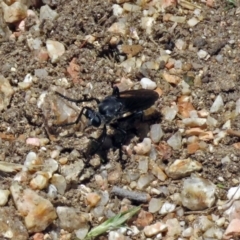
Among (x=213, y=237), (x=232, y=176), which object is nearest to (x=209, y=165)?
(x=232, y=176)

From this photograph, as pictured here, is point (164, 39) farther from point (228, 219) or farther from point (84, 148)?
point (228, 219)

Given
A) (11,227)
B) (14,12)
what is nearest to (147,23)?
(14,12)

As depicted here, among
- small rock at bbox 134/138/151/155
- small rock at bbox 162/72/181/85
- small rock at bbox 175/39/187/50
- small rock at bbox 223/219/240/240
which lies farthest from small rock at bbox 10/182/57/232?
small rock at bbox 175/39/187/50

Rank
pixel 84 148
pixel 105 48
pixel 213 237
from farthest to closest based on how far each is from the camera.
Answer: pixel 105 48 < pixel 84 148 < pixel 213 237

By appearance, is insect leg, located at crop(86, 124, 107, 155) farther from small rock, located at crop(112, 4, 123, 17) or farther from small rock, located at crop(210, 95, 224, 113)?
small rock, located at crop(112, 4, 123, 17)

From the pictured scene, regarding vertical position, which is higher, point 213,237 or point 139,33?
point 139,33

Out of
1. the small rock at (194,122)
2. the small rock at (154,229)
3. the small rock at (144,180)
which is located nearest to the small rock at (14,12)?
the small rock at (194,122)

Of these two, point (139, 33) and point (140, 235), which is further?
point (139, 33)

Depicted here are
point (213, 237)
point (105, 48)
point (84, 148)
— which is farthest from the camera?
point (105, 48)
